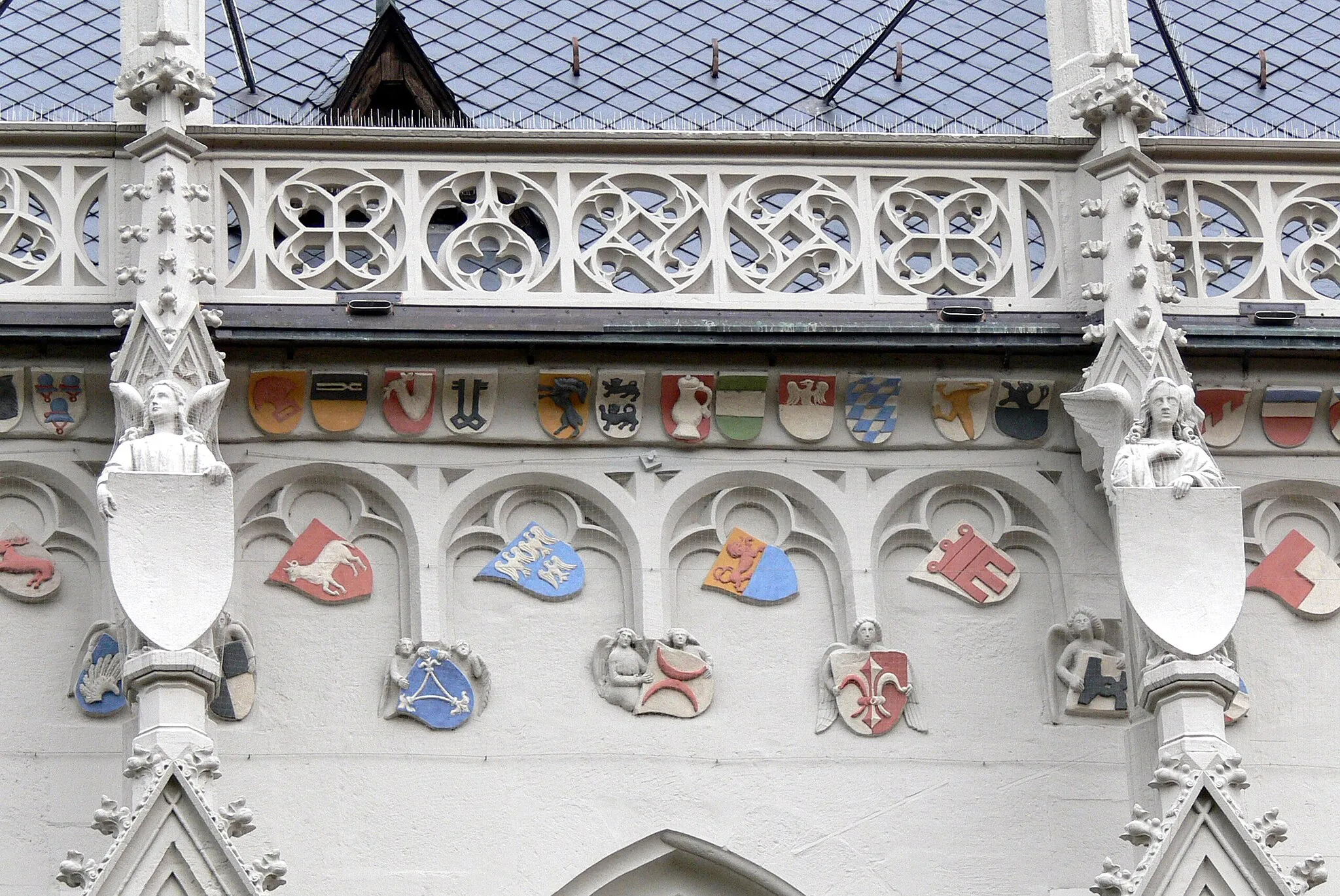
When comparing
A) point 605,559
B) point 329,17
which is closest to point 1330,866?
point 605,559

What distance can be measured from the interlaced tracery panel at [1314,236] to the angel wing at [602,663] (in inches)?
126

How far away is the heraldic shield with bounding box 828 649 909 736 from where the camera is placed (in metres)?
13.5

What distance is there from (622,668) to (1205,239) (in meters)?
3.03

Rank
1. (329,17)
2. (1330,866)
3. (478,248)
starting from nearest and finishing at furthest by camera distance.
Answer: (1330,866)
(478,248)
(329,17)

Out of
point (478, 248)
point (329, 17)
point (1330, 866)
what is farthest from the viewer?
point (329, 17)

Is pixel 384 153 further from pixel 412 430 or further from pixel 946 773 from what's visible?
pixel 946 773

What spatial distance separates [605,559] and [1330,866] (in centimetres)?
303

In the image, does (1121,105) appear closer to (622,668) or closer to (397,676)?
(622,668)

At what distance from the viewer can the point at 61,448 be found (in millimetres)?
13680

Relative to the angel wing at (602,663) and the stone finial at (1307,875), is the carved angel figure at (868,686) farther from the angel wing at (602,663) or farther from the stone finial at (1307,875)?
the stone finial at (1307,875)

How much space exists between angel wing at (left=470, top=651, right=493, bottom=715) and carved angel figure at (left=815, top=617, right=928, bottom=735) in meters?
1.27

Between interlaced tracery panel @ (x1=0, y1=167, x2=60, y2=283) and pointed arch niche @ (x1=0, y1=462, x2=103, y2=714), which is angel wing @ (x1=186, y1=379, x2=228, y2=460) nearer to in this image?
pointed arch niche @ (x1=0, y1=462, x2=103, y2=714)

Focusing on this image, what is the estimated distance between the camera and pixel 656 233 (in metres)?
14.2

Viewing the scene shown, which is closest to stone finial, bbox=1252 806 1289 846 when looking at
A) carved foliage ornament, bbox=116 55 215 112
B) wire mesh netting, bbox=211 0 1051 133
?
wire mesh netting, bbox=211 0 1051 133
